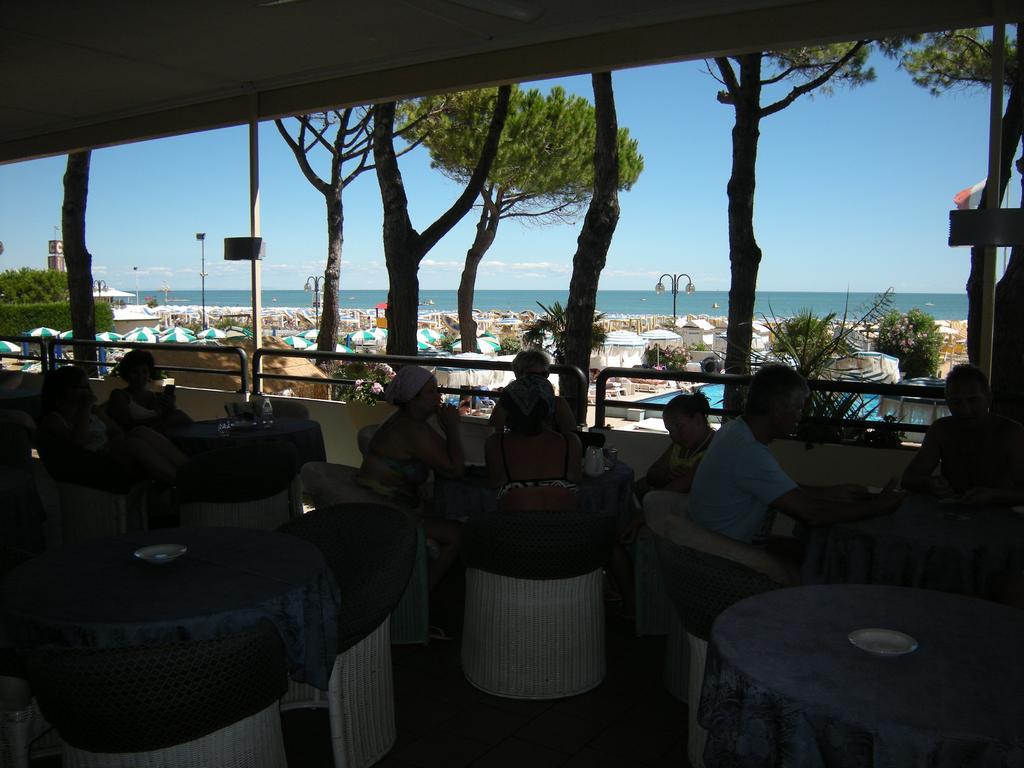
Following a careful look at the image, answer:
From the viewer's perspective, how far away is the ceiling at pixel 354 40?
472 cm

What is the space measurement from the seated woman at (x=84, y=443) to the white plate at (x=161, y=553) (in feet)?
6.27

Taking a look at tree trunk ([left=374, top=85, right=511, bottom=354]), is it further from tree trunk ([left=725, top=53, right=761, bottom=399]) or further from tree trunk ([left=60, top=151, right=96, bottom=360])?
tree trunk ([left=60, top=151, right=96, bottom=360])

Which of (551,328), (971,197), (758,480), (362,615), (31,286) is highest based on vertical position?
(971,197)

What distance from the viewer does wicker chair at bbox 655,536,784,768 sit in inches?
90.1

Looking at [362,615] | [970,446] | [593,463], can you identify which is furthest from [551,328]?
[362,615]

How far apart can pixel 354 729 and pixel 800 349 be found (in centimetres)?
541

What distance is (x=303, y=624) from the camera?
2.20 metres

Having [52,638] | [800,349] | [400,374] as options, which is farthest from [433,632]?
[800,349]

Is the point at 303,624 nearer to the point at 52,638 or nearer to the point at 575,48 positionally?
the point at 52,638

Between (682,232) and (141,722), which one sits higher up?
(682,232)

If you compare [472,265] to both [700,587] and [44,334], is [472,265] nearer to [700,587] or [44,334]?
[44,334]

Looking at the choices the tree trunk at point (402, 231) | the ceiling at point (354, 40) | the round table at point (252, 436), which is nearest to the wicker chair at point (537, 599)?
the round table at point (252, 436)

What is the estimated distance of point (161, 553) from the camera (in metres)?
2.38

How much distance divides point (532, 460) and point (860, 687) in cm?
196
